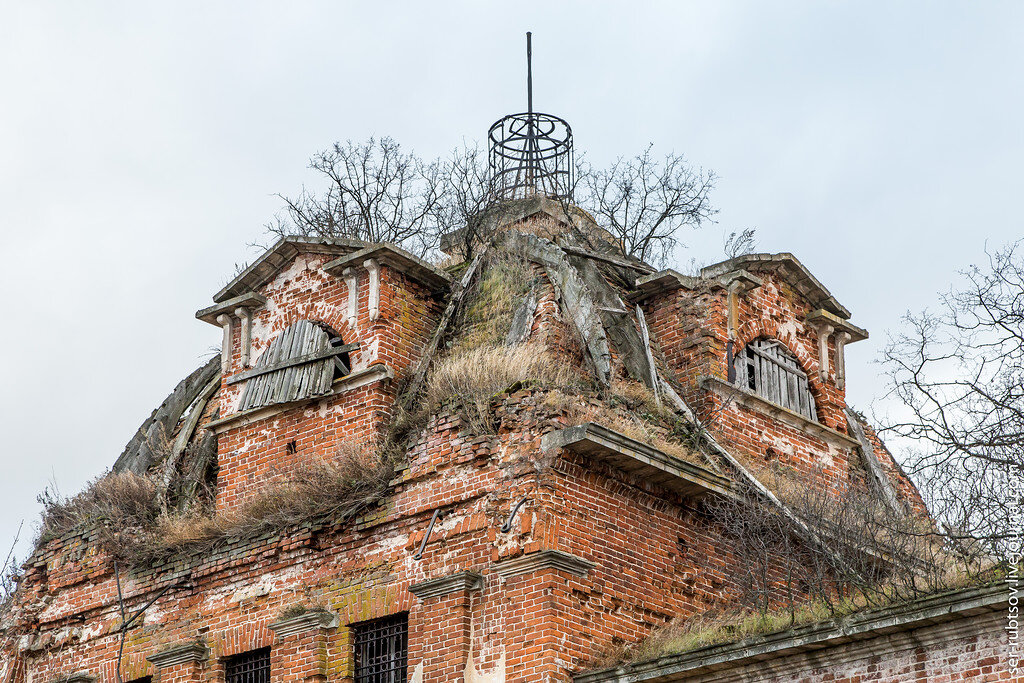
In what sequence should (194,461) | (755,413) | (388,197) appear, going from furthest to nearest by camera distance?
1. (388,197)
2. (194,461)
3. (755,413)

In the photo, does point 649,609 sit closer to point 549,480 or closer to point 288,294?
point 549,480

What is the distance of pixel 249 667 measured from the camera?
14766 millimetres

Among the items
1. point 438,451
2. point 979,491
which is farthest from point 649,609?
point 979,491

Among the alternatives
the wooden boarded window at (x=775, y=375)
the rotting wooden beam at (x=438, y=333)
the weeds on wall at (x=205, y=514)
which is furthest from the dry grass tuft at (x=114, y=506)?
the wooden boarded window at (x=775, y=375)

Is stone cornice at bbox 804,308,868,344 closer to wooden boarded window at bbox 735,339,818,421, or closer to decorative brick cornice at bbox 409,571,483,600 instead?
wooden boarded window at bbox 735,339,818,421

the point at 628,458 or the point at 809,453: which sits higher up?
the point at 809,453

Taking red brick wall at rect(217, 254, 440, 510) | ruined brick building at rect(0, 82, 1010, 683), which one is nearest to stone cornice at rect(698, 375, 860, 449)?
ruined brick building at rect(0, 82, 1010, 683)

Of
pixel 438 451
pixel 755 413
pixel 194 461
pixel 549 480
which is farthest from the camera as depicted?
pixel 194 461

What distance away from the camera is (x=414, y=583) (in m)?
13.5

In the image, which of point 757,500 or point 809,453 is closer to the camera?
point 757,500

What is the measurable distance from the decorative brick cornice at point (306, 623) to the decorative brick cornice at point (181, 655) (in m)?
1.18

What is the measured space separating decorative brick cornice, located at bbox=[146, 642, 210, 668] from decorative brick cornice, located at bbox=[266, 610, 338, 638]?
3.86 feet

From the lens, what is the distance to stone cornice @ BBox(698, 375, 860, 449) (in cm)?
1548

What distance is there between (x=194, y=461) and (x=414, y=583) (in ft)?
15.2
